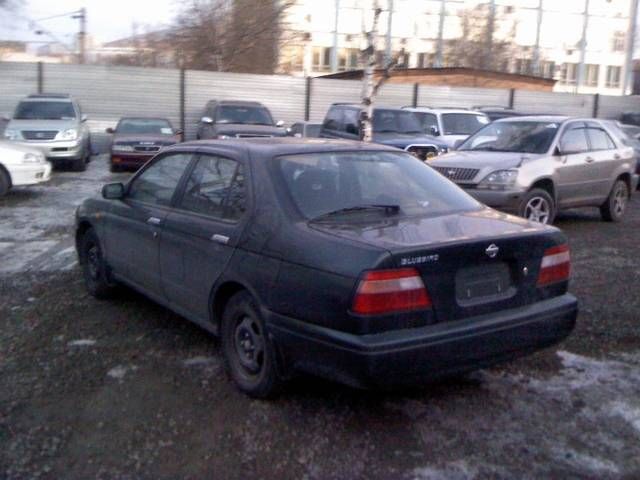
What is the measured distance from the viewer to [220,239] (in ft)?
16.0

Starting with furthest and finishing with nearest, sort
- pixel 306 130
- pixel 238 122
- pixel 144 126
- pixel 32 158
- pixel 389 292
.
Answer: pixel 144 126 < pixel 306 130 < pixel 238 122 < pixel 32 158 < pixel 389 292

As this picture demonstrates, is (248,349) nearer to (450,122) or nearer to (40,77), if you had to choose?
(450,122)

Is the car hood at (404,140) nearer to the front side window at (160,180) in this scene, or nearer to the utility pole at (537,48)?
the front side window at (160,180)

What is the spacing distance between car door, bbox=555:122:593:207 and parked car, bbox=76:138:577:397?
5.91 m

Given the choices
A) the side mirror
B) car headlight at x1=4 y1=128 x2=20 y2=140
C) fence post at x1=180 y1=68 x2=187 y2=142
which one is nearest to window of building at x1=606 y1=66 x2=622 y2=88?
fence post at x1=180 y1=68 x2=187 y2=142

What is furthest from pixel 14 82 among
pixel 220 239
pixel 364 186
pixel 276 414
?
pixel 276 414

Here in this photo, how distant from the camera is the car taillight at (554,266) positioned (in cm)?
471

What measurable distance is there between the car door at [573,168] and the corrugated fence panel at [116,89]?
17.7 meters

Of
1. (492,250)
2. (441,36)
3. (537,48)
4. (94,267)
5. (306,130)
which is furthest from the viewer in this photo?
(537,48)

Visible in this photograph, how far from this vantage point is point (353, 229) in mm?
4418

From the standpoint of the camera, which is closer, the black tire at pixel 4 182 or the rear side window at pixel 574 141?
the rear side window at pixel 574 141

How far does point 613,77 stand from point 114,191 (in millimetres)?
66163

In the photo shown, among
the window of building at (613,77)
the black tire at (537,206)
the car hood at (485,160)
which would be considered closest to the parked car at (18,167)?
the car hood at (485,160)

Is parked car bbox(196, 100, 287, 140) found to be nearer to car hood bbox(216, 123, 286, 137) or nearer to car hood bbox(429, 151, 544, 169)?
car hood bbox(216, 123, 286, 137)
